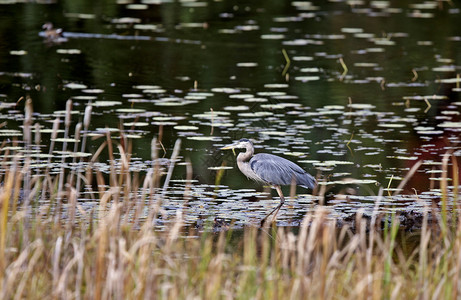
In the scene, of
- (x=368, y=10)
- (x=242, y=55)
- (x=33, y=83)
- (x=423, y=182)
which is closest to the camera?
(x=423, y=182)

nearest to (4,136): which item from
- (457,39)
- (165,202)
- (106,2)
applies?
(165,202)

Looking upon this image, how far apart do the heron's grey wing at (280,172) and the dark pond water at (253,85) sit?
173 mm

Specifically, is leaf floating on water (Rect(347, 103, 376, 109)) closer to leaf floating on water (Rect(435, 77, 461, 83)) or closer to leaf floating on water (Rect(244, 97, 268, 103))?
leaf floating on water (Rect(244, 97, 268, 103))

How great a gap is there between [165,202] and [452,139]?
369 centimetres

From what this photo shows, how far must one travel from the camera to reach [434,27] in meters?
17.4

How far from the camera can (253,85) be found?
39.7ft

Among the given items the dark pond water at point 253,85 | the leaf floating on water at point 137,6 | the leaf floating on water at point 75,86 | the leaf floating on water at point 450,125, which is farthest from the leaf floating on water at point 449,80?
the leaf floating on water at point 137,6

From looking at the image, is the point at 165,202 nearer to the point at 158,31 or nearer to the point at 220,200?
the point at 220,200

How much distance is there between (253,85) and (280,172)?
5125 mm

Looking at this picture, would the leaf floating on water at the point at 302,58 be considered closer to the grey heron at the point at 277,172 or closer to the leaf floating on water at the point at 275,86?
the leaf floating on water at the point at 275,86

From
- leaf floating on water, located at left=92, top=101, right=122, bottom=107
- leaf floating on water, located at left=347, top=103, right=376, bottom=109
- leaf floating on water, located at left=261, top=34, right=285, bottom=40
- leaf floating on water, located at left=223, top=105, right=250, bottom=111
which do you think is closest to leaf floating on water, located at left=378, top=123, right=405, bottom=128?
leaf floating on water, located at left=347, top=103, right=376, bottom=109

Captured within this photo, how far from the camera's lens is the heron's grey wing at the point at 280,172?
23.1 ft

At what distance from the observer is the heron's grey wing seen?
704 cm

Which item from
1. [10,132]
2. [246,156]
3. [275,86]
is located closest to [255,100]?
[275,86]
